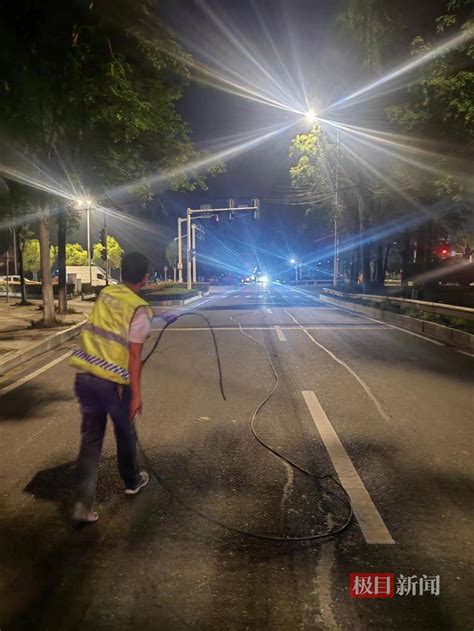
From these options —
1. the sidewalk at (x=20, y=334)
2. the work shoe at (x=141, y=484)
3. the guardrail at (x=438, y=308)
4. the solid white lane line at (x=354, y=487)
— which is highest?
the guardrail at (x=438, y=308)

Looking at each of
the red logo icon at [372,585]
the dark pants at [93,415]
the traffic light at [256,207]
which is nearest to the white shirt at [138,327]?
the dark pants at [93,415]

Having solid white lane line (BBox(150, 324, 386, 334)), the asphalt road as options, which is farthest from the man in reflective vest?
solid white lane line (BBox(150, 324, 386, 334))

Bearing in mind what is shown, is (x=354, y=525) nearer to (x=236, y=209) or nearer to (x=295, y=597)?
(x=295, y=597)

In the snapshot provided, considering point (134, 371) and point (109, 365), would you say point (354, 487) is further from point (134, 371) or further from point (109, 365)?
point (109, 365)

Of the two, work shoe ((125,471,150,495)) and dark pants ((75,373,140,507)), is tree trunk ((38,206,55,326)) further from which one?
dark pants ((75,373,140,507))

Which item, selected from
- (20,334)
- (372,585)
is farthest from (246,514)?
→ (20,334)

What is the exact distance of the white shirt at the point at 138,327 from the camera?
3.62 meters

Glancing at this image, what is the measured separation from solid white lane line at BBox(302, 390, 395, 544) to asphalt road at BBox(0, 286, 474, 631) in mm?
15

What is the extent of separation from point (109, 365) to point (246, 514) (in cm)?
148

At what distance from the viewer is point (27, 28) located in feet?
33.2

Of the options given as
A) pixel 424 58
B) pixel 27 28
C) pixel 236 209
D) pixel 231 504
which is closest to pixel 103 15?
pixel 27 28

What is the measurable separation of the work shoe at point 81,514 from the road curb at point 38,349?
6860 mm

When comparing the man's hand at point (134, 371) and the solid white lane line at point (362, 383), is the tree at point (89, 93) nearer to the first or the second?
the solid white lane line at point (362, 383)

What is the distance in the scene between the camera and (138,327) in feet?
11.9
